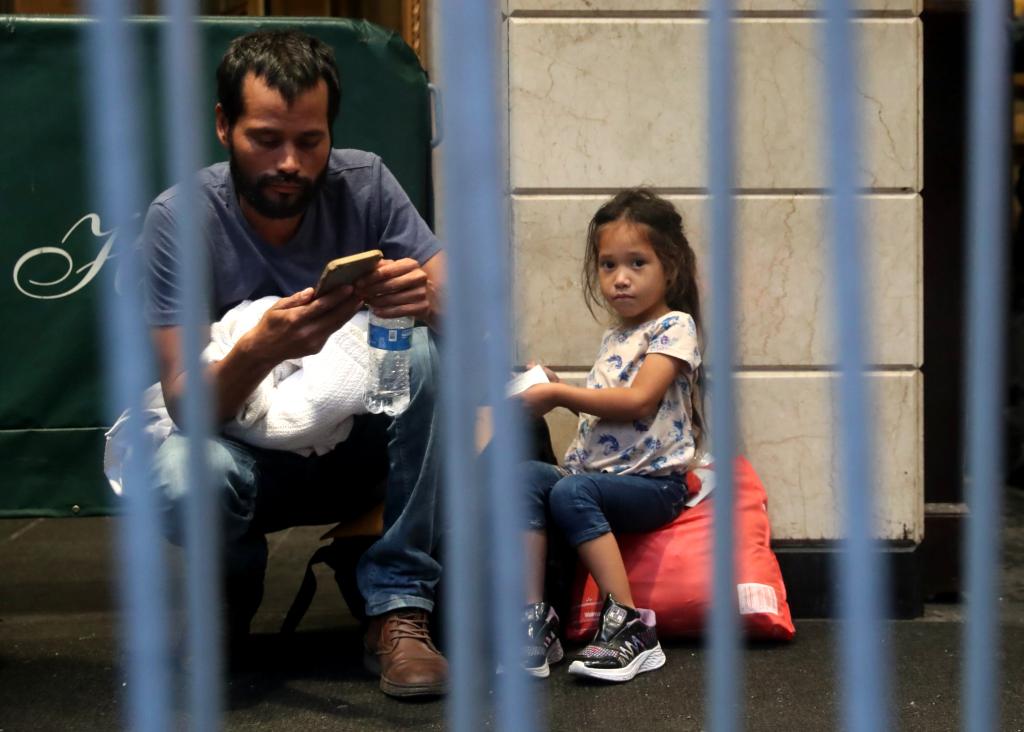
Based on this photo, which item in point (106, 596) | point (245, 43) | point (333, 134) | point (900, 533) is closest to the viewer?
point (245, 43)

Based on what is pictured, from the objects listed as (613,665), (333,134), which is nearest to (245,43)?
(333,134)

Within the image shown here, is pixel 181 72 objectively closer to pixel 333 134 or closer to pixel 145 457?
pixel 145 457

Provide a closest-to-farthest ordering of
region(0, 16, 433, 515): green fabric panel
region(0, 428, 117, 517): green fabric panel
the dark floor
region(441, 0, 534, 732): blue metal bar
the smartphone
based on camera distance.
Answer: region(441, 0, 534, 732): blue metal bar
the smartphone
the dark floor
region(0, 16, 433, 515): green fabric panel
region(0, 428, 117, 517): green fabric panel

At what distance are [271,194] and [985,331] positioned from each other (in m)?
1.96

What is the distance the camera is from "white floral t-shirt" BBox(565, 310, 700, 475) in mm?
3004

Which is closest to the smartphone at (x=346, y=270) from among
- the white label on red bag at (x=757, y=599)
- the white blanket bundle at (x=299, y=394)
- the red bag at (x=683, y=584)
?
the white blanket bundle at (x=299, y=394)

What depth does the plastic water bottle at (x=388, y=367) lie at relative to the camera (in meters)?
2.57

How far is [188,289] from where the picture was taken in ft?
3.12

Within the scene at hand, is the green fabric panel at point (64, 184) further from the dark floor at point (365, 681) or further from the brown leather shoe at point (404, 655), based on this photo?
the brown leather shoe at point (404, 655)

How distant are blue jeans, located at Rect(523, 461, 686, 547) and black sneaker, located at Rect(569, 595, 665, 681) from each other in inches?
6.8

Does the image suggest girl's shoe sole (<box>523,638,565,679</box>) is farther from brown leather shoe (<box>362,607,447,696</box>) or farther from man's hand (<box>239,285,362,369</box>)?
man's hand (<box>239,285,362,369</box>)

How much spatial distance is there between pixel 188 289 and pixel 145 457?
12 cm

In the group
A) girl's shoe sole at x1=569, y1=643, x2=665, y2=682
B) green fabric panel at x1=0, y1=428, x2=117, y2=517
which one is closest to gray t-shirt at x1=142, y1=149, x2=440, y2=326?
green fabric panel at x1=0, y1=428, x2=117, y2=517

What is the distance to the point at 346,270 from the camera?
237cm
